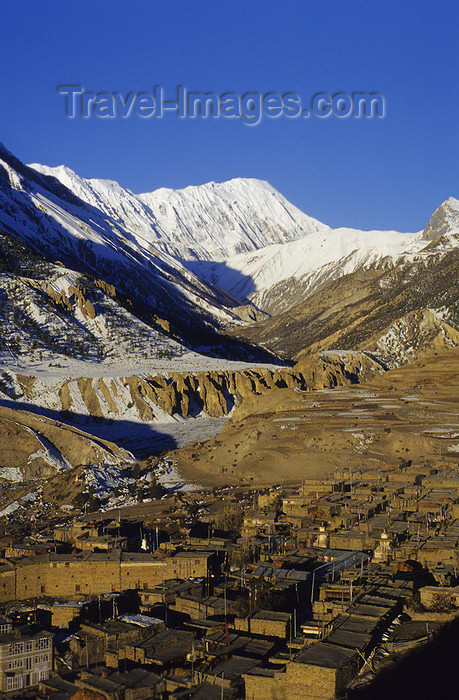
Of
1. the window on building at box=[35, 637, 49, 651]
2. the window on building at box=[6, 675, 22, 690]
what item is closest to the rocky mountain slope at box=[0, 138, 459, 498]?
the window on building at box=[35, 637, 49, 651]

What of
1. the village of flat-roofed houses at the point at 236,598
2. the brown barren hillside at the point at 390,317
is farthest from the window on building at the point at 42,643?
the brown barren hillside at the point at 390,317

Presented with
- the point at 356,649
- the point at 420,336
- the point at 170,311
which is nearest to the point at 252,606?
the point at 356,649

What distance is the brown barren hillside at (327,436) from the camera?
174 feet

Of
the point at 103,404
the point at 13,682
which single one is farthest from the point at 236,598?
the point at 103,404

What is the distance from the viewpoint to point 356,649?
18875 millimetres

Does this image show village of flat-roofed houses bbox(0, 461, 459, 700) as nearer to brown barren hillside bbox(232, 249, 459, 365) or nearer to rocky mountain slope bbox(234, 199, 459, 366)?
brown barren hillside bbox(232, 249, 459, 365)

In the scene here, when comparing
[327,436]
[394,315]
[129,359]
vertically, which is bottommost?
[327,436]

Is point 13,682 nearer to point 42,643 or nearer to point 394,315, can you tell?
point 42,643

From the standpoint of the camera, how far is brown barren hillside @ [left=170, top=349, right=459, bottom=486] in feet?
174

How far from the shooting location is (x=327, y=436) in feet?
186

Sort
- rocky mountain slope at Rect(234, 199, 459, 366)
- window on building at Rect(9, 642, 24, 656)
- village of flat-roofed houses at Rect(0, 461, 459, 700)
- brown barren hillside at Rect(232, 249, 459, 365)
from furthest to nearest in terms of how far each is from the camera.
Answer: rocky mountain slope at Rect(234, 199, 459, 366)
brown barren hillside at Rect(232, 249, 459, 365)
window on building at Rect(9, 642, 24, 656)
village of flat-roofed houses at Rect(0, 461, 459, 700)

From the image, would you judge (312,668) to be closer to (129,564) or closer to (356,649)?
(356,649)

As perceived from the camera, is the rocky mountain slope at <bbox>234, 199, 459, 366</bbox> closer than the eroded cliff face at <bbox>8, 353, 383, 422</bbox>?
No

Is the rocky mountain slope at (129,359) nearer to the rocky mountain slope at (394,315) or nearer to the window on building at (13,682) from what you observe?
the rocky mountain slope at (394,315)
